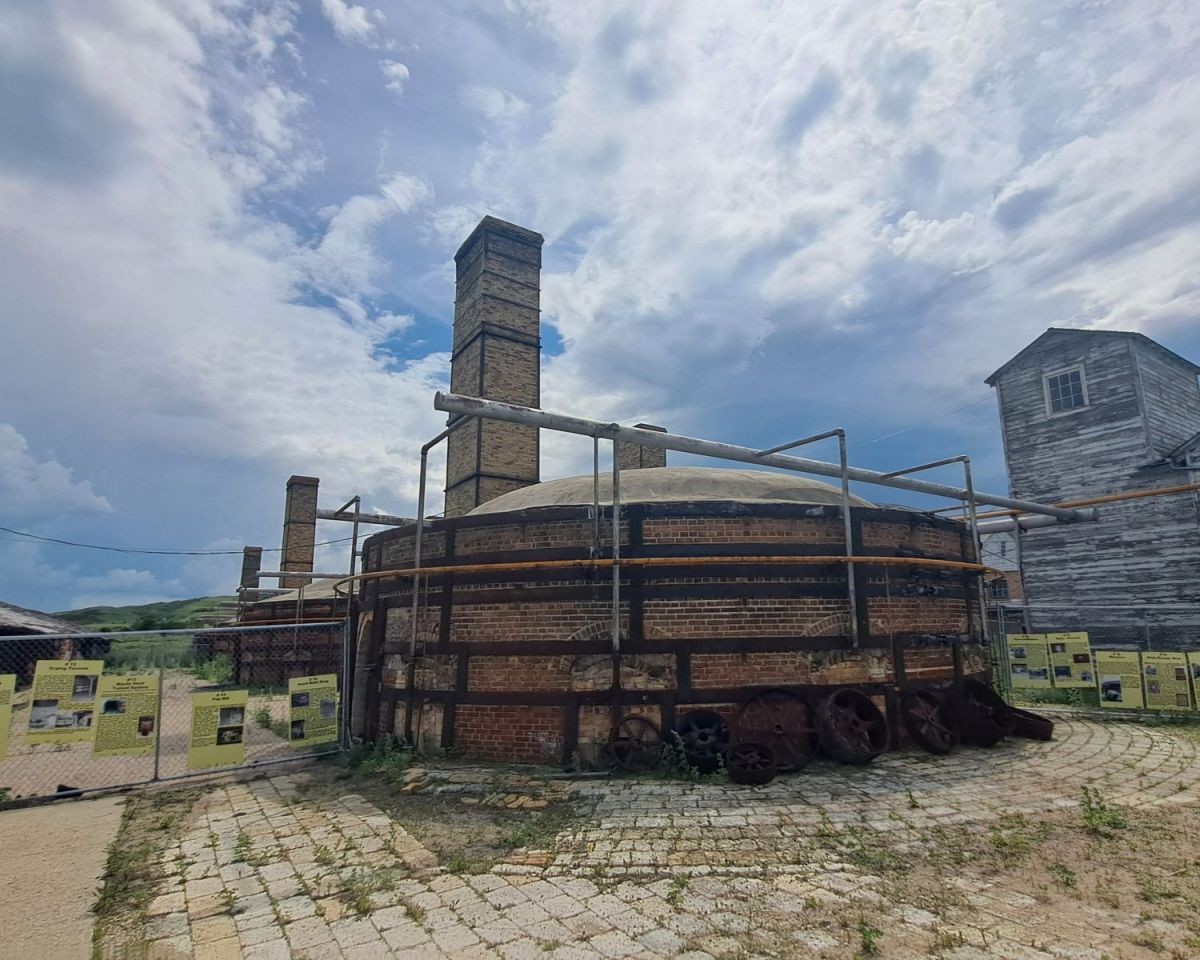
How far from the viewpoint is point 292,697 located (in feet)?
29.4

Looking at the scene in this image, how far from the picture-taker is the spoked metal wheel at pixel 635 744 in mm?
7461

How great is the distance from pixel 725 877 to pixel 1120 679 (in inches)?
437

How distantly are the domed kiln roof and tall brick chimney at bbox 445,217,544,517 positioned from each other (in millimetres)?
5303

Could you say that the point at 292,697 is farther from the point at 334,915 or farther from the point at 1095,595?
the point at 1095,595

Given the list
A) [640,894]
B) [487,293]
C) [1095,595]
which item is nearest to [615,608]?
[640,894]

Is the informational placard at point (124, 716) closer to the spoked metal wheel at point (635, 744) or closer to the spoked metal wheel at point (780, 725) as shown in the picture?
the spoked metal wheel at point (635, 744)

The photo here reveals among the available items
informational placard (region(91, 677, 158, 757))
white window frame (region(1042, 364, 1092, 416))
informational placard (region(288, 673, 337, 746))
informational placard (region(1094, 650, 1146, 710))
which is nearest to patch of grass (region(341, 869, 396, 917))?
informational placard (region(91, 677, 158, 757))

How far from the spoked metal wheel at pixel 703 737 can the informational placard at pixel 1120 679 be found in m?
8.68

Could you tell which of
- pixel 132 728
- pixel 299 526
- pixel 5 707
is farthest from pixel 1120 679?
pixel 299 526

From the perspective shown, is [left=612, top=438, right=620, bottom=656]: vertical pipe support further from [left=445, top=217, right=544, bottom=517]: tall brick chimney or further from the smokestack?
the smokestack

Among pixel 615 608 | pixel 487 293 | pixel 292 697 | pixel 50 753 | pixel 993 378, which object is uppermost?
pixel 487 293

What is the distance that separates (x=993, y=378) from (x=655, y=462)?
38.1 feet

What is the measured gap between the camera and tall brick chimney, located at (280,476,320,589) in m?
26.2

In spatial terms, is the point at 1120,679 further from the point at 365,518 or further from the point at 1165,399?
the point at 365,518
